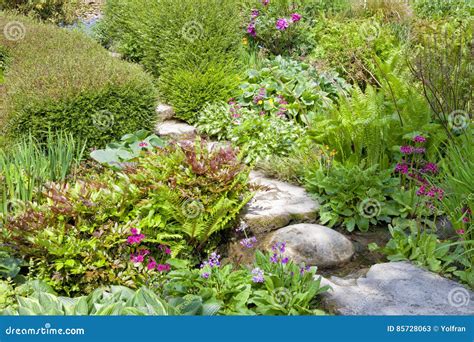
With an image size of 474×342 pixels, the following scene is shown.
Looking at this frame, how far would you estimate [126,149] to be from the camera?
6012 millimetres

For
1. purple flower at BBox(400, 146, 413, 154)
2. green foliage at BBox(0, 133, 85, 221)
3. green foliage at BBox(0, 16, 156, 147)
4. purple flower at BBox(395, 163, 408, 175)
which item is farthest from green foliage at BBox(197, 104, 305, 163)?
green foliage at BBox(0, 133, 85, 221)

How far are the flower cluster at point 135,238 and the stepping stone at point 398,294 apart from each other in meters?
1.34

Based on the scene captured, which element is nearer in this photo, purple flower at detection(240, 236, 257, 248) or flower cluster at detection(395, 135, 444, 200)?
purple flower at detection(240, 236, 257, 248)

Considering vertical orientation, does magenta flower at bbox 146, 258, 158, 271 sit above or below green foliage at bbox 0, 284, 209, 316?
below

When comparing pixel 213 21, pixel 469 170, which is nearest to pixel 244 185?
pixel 469 170

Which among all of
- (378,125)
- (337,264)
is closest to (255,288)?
(337,264)

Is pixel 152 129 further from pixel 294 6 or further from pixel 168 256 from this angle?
pixel 294 6

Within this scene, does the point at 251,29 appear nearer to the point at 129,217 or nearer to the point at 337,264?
the point at 129,217

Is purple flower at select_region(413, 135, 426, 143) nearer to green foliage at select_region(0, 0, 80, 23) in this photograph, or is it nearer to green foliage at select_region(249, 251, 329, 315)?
green foliage at select_region(249, 251, 329, 315)

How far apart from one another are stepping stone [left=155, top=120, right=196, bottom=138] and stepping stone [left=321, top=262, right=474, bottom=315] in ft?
10.7

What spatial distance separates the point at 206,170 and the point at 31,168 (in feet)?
5.04

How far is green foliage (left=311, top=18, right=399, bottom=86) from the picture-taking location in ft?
28.3

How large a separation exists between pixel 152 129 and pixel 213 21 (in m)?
1.83

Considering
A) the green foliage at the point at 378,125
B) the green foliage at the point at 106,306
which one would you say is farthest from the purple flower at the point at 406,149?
the green foliage at the point at 106,306
